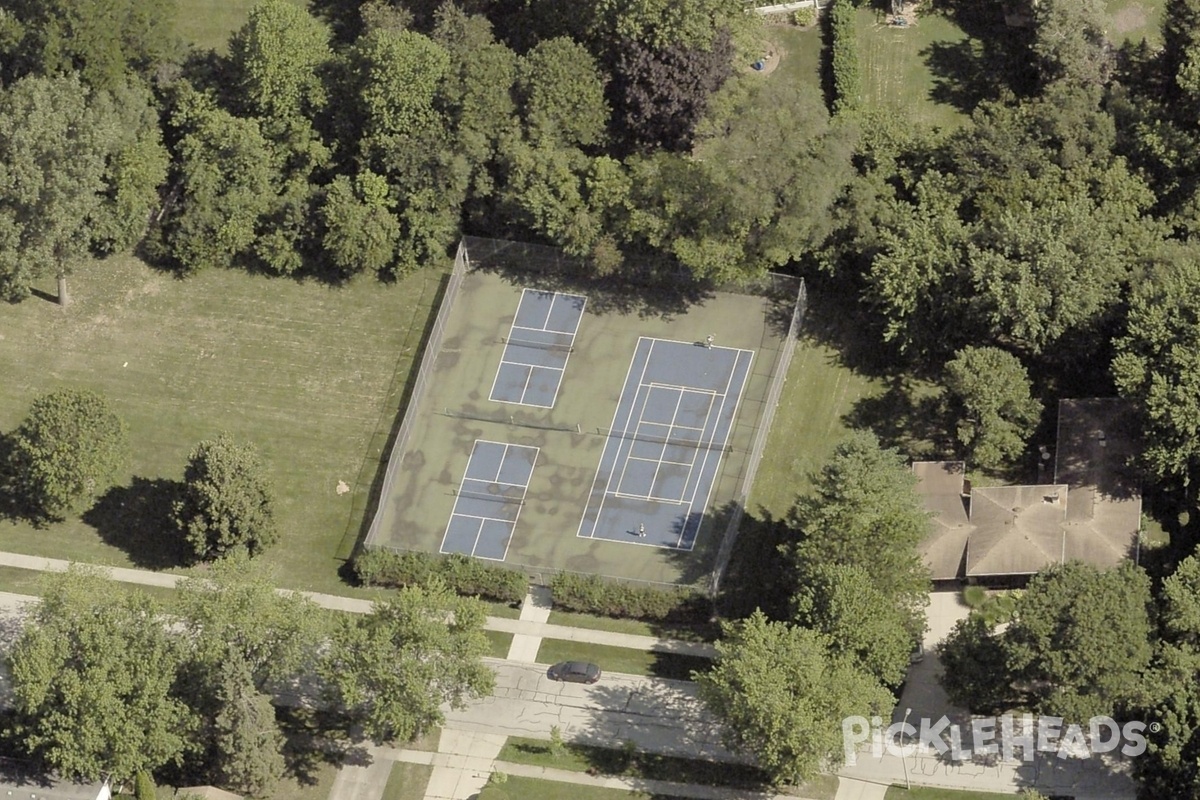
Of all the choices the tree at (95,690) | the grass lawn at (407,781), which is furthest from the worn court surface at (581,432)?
the tree at (95,690)

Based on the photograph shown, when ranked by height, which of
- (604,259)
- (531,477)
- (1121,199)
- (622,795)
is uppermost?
(1121,199)

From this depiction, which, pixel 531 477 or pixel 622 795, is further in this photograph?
pixel 531 477

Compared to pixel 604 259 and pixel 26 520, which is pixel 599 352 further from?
pixel 26 520

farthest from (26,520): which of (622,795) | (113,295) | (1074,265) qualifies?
(1074,265)

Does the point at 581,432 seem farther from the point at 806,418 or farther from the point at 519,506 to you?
the point at 806,418

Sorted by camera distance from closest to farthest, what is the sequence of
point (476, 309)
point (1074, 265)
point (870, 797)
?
point (870, 797) → point (1074, 265) → point (476, 309)

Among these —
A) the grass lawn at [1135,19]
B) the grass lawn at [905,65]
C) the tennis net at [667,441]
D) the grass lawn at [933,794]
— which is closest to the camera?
the grass lawn at [933,794]

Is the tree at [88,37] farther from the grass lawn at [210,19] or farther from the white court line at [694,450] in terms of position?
the white court line at [694,450]
